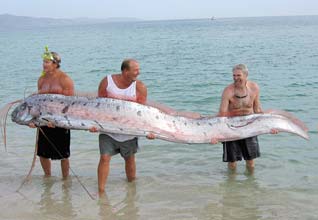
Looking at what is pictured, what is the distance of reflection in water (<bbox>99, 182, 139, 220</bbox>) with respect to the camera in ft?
18.8

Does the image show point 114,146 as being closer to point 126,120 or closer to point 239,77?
point 126,120

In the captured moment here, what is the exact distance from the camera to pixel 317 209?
5863 millimetres

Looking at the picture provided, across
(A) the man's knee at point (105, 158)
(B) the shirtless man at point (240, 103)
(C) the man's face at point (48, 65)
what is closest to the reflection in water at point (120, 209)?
(A) the man's knee at point (105, 158)

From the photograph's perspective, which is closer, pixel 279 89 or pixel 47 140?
pixel 47 140

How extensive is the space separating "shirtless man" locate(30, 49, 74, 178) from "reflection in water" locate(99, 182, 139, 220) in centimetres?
86

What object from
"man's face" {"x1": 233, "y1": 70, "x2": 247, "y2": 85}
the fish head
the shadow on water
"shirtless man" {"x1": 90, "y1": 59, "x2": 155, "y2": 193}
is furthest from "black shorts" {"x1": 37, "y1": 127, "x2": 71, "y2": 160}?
"man's face" {"x1": 233, "y1": 70, "x2": 247, "y2": 85}

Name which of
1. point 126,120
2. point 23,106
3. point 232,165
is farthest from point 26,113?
point 232,165

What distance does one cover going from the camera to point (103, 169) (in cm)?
611

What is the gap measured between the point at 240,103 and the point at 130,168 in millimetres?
1767

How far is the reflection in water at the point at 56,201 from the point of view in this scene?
19.1 feet

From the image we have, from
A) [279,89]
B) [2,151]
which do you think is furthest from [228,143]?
[279,89]

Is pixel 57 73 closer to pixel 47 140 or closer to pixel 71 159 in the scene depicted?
pixel 47 140

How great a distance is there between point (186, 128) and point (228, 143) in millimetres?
862

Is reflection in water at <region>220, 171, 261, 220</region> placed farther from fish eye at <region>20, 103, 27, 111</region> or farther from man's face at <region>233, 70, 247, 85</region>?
fish eye at <region>20, 103, 27, 111</region>
